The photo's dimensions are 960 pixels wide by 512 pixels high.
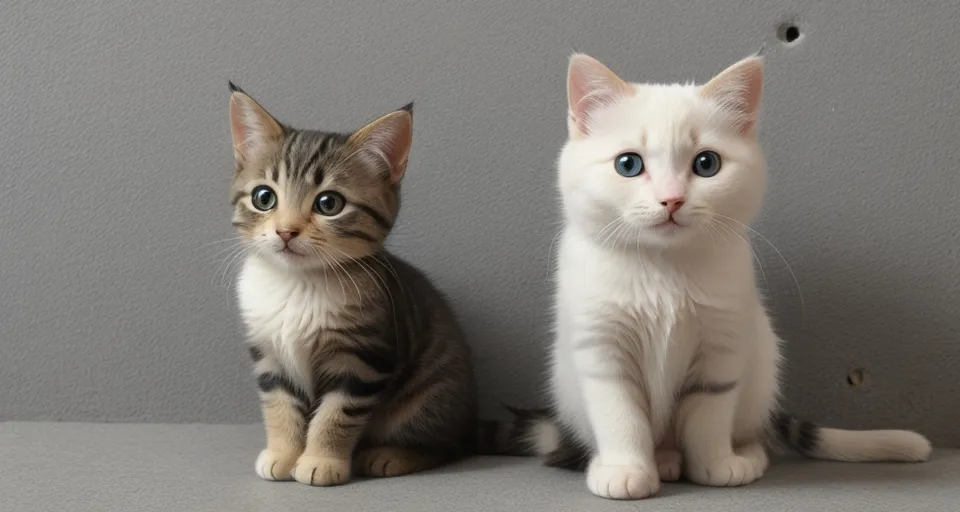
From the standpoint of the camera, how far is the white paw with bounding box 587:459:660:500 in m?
1.19

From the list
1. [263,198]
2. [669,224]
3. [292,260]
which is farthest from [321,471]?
[669,224]

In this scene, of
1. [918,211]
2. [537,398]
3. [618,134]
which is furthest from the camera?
[537,398]

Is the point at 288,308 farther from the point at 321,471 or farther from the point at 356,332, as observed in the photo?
the point at 321,471

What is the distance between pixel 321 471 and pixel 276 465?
0.32 feet

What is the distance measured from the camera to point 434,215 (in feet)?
5.83

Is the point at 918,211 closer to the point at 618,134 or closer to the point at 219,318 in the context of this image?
the point at 618,134

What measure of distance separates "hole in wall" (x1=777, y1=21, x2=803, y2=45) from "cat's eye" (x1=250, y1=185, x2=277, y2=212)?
1.08 metres

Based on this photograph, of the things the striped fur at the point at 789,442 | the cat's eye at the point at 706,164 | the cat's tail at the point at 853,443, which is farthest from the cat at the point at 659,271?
the cat's tail at the point at 853,443

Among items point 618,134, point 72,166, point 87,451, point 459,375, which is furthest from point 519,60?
point 87,451

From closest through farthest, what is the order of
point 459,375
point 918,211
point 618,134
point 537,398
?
point 618,134
point 459,375
point 918,211
point 537,398

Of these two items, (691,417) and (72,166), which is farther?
(72,166)

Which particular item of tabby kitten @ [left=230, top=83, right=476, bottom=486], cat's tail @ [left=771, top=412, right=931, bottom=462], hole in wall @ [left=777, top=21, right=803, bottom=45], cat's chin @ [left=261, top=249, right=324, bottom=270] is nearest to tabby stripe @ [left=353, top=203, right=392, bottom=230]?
tabby kitten @ [left=230, top=83, right=476, bottom=486]

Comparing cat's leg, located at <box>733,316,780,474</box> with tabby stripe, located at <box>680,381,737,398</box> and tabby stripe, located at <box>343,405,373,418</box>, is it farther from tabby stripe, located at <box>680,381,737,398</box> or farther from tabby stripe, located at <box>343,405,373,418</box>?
tabby stripe, located at <box>343,405,373,418</box>

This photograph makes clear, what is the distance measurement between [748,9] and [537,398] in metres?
0.93
